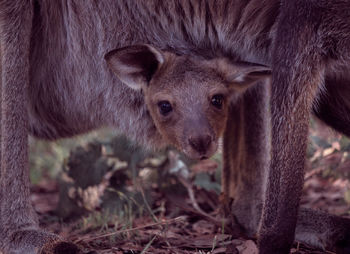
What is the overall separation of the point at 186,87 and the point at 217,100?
0.18 metres

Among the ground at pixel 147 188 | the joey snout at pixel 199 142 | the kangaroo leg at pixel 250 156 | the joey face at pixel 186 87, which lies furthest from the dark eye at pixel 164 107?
the ground at pixel 147 188

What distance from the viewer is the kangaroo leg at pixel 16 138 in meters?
2.86

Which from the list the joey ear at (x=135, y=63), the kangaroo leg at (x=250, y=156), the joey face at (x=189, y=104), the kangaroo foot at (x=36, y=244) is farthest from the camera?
the kangaroo leg at (x=250, y=156)

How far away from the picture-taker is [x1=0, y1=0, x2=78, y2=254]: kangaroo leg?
286 centimetres

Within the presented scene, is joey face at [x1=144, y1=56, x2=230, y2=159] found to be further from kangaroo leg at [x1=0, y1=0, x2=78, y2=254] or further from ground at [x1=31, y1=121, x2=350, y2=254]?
ground at [x1=31, y1=121, x2=350, y2=254]

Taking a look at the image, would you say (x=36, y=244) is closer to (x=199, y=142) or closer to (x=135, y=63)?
(x=199, y=142)

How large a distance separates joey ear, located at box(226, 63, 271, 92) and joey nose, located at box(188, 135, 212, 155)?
18.0 inches

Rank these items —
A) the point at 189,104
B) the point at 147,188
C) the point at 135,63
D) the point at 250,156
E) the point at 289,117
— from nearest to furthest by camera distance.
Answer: the point at 289,117, the point at 189,104, the point at 135,63, the point at 250,156, the point at 147,188

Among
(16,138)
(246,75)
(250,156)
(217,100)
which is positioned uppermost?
(246,75)

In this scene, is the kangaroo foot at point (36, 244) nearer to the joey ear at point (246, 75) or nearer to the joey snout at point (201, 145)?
the joey snout at point (201, 145)

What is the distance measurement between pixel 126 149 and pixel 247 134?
1236 mm

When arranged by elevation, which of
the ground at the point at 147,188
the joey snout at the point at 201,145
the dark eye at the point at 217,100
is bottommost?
the ground at the point at 147,188

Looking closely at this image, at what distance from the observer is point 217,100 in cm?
299

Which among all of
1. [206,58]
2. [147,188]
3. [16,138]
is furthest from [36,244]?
[147,188]
